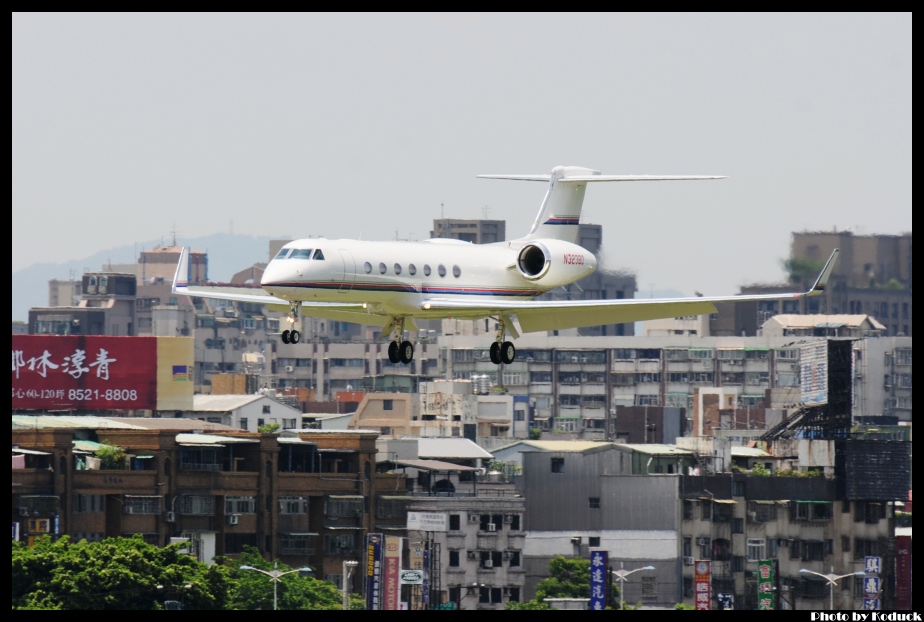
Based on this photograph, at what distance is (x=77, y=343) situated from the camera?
130 meters

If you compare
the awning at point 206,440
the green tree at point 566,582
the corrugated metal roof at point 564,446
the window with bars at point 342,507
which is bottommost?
the green tree at point 566,582

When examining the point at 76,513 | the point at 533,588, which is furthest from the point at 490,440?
the point at 76,513

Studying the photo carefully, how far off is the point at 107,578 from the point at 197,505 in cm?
1638

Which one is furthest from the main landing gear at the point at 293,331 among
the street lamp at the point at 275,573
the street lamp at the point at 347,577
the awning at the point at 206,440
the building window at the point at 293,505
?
the building window at the point at 293,505

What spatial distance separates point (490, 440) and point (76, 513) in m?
52.8

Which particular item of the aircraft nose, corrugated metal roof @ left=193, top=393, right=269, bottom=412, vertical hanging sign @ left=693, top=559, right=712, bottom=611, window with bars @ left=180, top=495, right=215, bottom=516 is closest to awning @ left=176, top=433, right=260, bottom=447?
window with bars @ left=180, top=495, right=215, bottom=516

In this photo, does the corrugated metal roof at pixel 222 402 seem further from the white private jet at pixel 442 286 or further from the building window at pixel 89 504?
the white private jet at pixel 442 286

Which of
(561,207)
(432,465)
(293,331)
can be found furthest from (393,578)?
(293,331)

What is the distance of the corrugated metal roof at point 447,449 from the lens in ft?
378

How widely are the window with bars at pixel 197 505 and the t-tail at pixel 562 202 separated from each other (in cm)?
3927

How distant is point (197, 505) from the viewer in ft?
318

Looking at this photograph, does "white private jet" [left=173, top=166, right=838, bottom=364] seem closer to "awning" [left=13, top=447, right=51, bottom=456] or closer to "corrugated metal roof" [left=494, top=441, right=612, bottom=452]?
"awning" [left=13, top=447, right=51, bottom=456]

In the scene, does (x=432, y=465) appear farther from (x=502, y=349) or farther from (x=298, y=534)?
(x=502, y=349)

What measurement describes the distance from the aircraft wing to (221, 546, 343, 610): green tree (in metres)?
32.9
